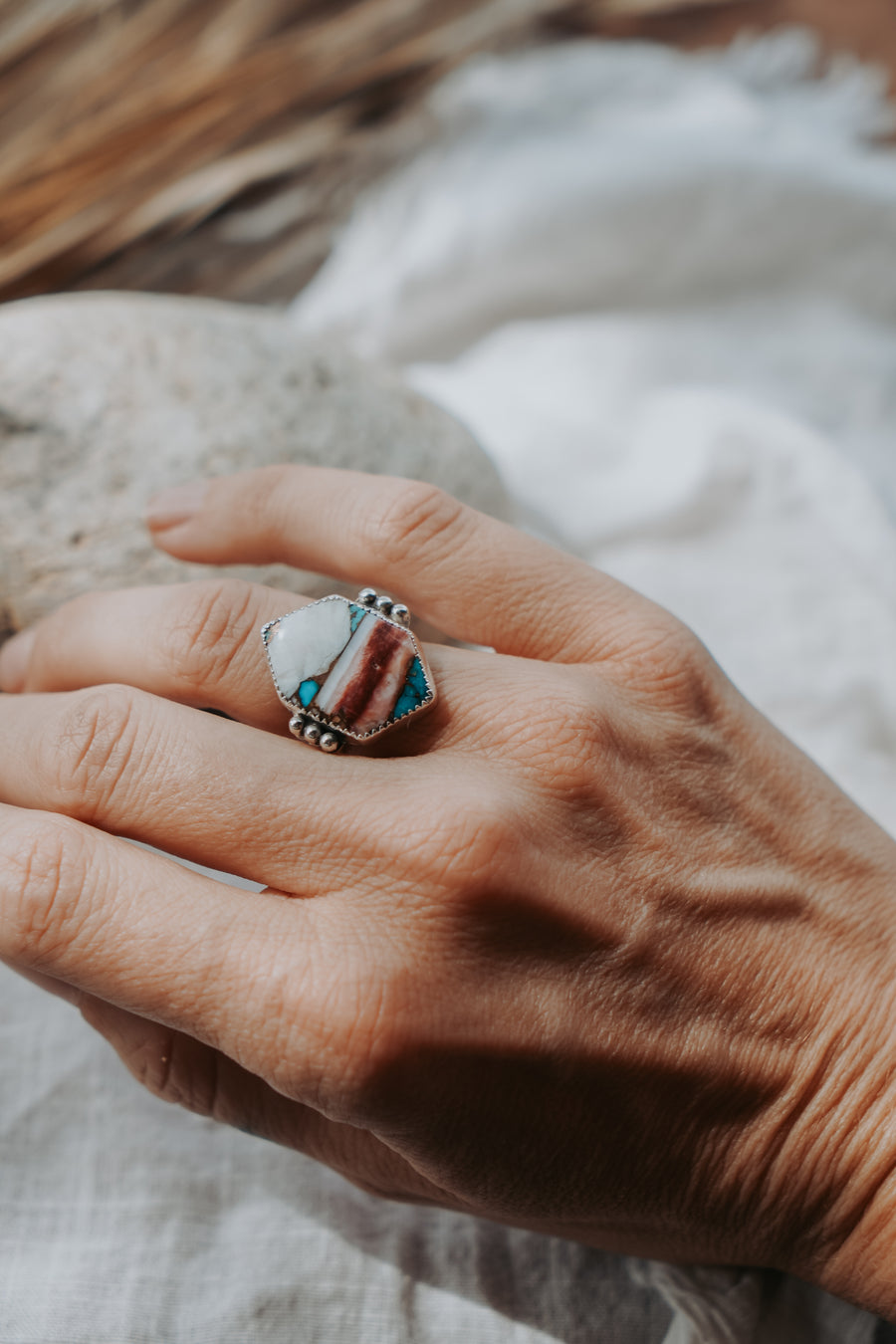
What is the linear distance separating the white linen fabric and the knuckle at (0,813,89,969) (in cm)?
31

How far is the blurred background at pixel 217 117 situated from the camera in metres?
1.32

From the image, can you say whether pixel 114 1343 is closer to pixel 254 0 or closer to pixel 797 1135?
pixel 797 1135

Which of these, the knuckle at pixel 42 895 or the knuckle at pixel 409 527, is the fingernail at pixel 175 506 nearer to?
the knuckle at pixel 409 527

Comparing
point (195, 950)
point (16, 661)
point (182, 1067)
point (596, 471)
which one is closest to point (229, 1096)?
point (182, 1067)

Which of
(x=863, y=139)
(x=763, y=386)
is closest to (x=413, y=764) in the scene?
(x=763, y=386)

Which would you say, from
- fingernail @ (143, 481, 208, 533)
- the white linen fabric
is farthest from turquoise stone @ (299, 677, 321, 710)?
the white linen fabric

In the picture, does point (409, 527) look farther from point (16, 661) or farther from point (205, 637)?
point (16, 661)

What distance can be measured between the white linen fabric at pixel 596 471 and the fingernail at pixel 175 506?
0.46m

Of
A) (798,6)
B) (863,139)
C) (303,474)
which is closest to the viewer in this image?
(303,474)

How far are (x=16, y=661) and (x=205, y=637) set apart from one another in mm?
248

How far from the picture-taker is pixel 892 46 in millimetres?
1765

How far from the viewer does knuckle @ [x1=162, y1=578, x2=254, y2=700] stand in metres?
0.76

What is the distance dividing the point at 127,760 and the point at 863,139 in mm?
1700

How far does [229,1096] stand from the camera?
766 mm
